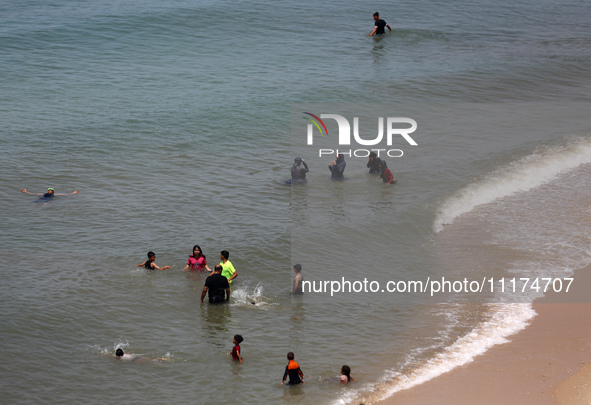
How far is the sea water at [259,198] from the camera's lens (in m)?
13.8

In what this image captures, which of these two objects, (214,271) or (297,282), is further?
(297,282)

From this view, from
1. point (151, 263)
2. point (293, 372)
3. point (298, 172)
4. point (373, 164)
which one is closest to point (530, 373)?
point (293, 372)

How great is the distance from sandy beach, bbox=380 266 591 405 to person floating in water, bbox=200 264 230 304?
15.8 ft

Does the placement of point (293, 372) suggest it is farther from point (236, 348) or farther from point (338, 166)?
point (338, 166)

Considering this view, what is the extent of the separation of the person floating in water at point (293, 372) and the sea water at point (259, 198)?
230 millimetres

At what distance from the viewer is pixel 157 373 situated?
42.7 ft

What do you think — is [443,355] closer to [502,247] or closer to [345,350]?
[345,350]

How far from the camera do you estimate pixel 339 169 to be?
2267 cm

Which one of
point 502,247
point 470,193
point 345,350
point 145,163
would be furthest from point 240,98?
point 345,350

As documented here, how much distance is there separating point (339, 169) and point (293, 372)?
36.3 ft

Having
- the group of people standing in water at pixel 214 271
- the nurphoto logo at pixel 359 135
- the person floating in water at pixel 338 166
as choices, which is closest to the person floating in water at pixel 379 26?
the nurphoto logo at pixel 359 135

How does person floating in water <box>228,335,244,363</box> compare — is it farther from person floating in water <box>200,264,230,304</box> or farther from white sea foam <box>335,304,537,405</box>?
white sea foam <box>335,304,537,405</box>

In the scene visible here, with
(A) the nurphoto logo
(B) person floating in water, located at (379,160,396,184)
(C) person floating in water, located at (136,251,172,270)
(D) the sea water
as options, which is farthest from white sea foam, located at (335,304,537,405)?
(A) the nurphoto logo

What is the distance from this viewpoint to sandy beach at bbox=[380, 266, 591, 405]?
12.1 meters
